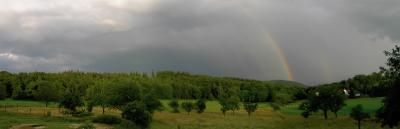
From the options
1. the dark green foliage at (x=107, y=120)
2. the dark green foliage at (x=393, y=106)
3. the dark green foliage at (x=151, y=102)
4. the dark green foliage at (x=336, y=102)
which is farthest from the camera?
the dark green foliage at (x=336, y=102)

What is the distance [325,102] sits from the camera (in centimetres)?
14362

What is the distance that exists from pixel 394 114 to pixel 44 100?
14292 centimetres

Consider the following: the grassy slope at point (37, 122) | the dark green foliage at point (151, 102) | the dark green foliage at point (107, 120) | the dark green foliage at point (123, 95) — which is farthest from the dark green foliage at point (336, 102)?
the grassy slope at point (37, 122)

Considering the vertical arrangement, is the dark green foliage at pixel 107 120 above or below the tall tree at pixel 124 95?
below

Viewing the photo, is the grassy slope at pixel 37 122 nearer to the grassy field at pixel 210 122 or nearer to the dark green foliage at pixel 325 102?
the grassy field at pixel 210 122

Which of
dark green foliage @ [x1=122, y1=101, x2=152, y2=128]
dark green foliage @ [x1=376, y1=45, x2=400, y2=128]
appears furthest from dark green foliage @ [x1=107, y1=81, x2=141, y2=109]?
dark green foliage @ [x1=376, y1=45, x2=400, y2=128]

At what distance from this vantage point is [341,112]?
158125mm

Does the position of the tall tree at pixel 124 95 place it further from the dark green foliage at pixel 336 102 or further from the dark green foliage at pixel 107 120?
the dark green foliage at pixel 336 102

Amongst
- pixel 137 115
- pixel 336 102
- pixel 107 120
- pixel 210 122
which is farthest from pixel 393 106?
pixel 336 102

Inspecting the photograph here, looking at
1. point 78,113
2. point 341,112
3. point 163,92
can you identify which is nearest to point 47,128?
point 78,113

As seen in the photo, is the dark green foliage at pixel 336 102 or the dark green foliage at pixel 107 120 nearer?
the dark green foliage at pixel 107 120

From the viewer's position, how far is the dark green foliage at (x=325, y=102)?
14150cm

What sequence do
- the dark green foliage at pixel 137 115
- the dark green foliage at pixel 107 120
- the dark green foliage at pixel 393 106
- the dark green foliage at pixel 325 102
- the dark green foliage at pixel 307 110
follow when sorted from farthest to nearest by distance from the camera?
the dark green foliage at pixel 325 102
the dark green foliage at pixel 307 110
the dark green foliage at pixel 107 120
the dark green foliage at pixel 137 115
the dark green foliage at pixel 393 106

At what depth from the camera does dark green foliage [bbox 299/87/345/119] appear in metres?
142
